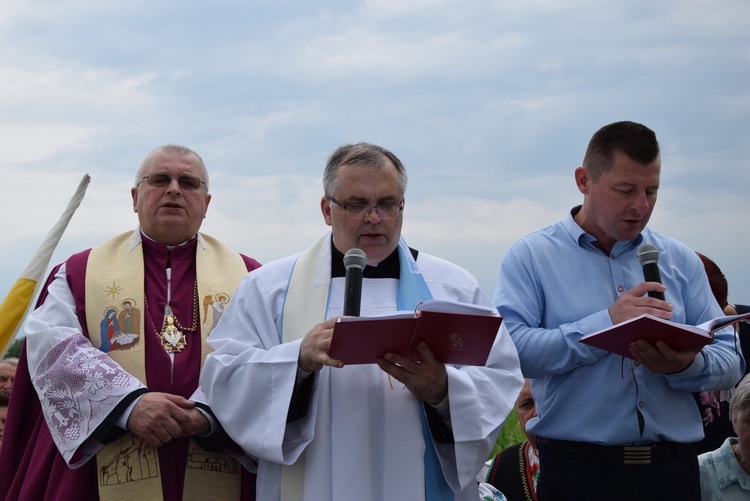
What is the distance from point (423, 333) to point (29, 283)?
125 inches

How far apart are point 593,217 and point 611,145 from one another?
386mm

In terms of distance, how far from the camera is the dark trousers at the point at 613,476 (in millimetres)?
4832

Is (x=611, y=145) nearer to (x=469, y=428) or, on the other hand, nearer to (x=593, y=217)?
(x=593, y=217)

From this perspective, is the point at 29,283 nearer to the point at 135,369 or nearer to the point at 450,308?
the point at 135,369

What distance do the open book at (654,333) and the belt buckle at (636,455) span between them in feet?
1.84

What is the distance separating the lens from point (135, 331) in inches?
212

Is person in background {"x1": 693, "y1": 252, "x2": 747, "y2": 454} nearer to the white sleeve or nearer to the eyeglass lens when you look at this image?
the eyeglass lens

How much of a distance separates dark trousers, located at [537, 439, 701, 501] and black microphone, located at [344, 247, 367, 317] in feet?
5.09

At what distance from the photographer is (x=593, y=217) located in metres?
5.21

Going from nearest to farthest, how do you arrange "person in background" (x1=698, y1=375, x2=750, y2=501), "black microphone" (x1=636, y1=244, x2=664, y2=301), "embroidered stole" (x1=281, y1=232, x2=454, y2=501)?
"embroidered stole" (x1=281, y1=232, x2=454, y2=501), "black microphone" (x1=636, y1=244, x2=664, y2=301), "person in background" (x1=698, y1=375, x2=750, y2=501)

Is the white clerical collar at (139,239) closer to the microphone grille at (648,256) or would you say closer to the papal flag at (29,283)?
the papal flag at (29,283)

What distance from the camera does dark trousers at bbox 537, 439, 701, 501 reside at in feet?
15.9

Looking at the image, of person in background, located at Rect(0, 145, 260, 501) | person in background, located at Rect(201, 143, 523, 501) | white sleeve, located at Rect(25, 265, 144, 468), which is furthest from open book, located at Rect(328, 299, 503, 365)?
white sleeve, located at Rect(25, 265, 144, 468)

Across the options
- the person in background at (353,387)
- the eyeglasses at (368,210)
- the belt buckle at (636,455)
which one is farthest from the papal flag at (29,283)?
the belt buckle at (636,455)
